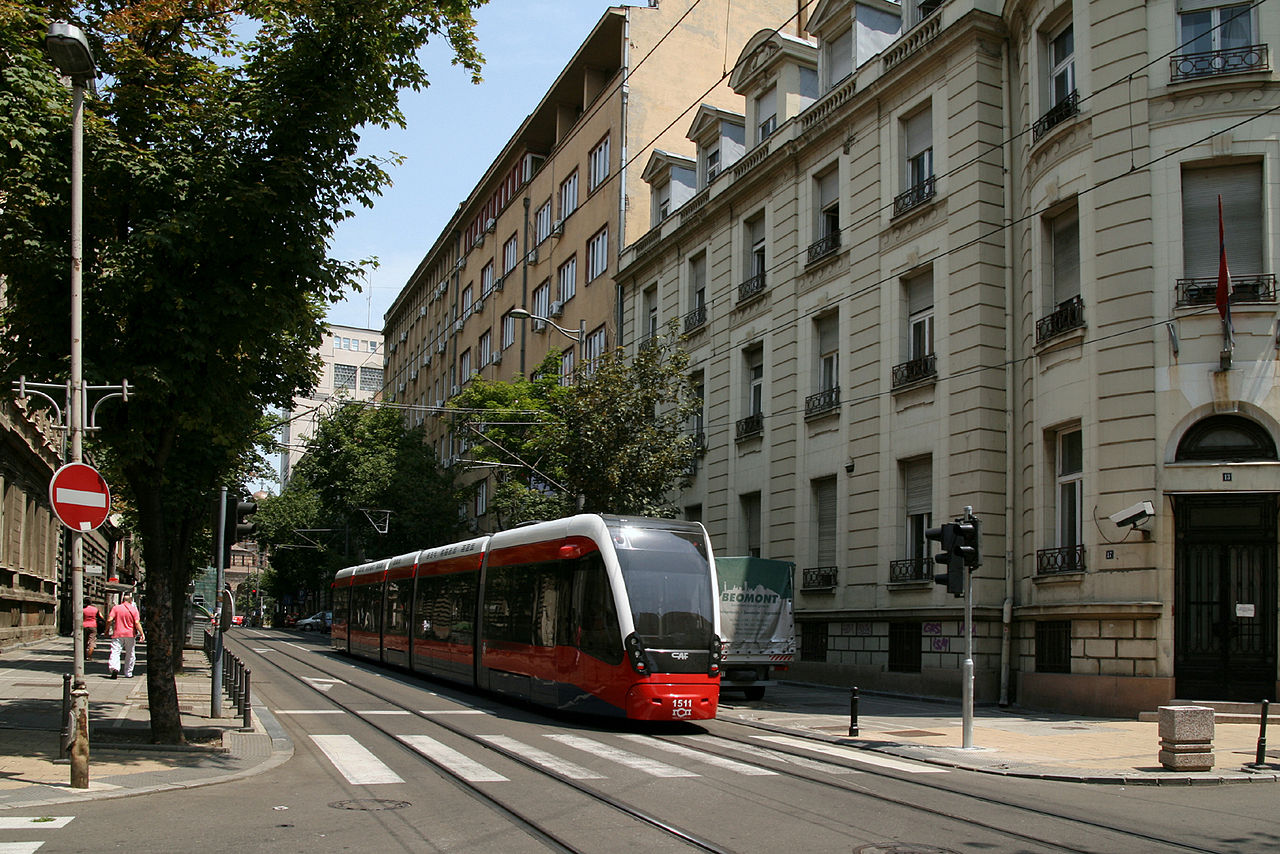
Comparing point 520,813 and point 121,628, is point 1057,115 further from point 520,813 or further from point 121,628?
point 121,628

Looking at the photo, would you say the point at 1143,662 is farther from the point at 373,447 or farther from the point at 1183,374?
the point at 373,447

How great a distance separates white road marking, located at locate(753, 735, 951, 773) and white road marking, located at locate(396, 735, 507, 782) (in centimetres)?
445

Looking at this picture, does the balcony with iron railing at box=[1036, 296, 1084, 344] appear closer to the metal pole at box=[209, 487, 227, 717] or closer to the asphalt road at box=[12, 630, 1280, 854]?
the asphalt road at box=[12, 630, 1280, 854]

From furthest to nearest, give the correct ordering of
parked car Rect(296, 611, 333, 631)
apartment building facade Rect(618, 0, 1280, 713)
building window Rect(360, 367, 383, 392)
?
building window Rect(360, 367, 383, 392), parked car Rect(296, 611, 333, 631), apartment building facade Rect(618, 0, 1280, 713)

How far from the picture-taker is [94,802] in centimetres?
951

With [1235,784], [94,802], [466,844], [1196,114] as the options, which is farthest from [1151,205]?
[94,802]

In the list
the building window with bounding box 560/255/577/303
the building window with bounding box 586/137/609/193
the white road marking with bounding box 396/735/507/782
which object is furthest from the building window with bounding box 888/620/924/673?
the building window with bounding box 560/255/577/303

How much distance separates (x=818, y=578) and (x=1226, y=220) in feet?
39.2

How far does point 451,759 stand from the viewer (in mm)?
12648

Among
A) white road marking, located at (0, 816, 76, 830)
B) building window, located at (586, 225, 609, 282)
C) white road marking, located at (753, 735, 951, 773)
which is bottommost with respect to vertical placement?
white road marking, located at (753, 735, 951, 773)

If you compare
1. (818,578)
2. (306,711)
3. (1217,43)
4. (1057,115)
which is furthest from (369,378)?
(1217,43)

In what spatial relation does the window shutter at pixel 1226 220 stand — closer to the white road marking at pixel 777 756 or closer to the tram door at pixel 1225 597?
the tram door at pixel 1225 597

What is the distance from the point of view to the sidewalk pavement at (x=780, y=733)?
1100cm

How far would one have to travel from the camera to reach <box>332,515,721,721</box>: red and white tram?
52.2 feet
